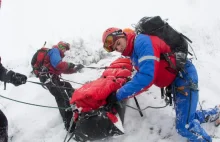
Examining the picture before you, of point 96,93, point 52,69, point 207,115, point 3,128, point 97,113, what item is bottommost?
point 3,128

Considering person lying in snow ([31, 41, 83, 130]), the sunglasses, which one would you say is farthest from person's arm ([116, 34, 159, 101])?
person lying in snow ([31, 41, 83, 130])

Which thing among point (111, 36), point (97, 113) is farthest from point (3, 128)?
point (111, 36)

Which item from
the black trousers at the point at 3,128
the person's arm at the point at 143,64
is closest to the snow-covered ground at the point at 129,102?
the black trousers at the point at 3,128

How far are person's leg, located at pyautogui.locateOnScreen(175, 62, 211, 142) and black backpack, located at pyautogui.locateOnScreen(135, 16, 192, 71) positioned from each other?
0.79 ft

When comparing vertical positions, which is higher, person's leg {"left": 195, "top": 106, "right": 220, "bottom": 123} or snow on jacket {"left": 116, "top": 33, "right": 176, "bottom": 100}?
snow on jacket {"left": 116, "top": 33, "right": 176, "bottom": 100}

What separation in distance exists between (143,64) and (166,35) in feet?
2.12

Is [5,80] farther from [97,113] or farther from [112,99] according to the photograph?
[112,99]

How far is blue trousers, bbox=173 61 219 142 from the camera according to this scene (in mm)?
4355

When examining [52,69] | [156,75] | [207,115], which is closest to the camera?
[156,75]

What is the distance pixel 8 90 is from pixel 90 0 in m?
26.7

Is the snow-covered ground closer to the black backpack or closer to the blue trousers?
the blue trousers

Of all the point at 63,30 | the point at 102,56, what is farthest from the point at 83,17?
the point at 102,56

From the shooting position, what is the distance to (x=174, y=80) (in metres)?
4.56

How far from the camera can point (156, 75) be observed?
4.20 m
